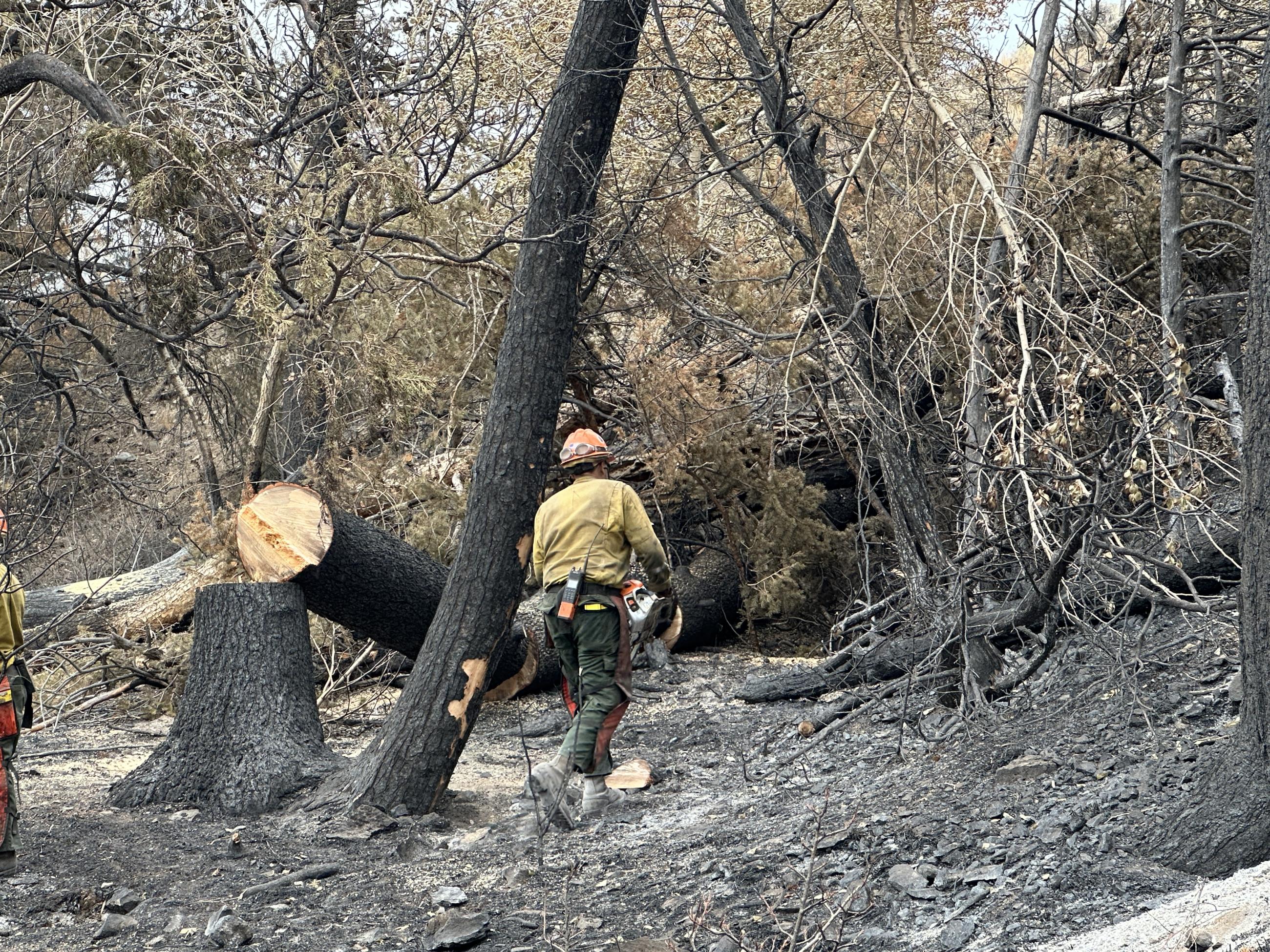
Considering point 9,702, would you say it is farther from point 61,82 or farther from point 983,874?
point 61,82

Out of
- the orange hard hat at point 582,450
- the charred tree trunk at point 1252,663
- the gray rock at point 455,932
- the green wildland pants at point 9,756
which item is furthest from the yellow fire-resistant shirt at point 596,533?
the charred tree trunk at point 1252,663

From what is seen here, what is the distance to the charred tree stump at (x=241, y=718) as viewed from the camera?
610 cm

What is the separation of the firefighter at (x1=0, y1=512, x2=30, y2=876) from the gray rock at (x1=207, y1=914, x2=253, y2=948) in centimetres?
123

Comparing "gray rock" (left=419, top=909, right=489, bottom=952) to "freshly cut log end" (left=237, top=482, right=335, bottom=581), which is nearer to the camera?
"gray rock" (left=419, top=909, right=489, bottom=952)

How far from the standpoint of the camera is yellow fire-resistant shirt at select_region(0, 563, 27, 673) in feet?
16.7

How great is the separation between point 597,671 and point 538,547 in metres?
0.73

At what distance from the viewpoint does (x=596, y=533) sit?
238 inches

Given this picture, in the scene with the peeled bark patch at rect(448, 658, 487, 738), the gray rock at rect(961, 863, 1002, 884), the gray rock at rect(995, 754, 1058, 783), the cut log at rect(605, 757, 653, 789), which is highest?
the peeled bark patch at rect(448, 658, 487, 738)

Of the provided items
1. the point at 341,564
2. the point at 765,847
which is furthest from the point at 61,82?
the point at 765,847

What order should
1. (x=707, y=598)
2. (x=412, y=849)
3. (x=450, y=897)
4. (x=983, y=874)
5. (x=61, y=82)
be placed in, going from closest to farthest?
1. (x=983, y=874)
2. (x=450, y=897)
3. (x=412, y=849)
4. (x=61, y=82)
5. (x=707, y=598)

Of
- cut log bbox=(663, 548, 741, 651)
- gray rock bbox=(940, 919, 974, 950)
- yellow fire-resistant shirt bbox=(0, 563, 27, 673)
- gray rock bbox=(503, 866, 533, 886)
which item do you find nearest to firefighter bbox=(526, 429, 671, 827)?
gray rock bbox=(503, 866, 533, 886)

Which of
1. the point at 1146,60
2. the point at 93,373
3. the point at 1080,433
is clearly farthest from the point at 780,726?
the point at 93,373

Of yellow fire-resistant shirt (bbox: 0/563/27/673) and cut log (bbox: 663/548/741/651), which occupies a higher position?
yellow fire-resistant shirt (bbox: 0/563/27/673)

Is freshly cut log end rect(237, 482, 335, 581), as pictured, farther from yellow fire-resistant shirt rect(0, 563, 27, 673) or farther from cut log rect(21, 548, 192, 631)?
cut log rect(21, 548, 192, 631)
